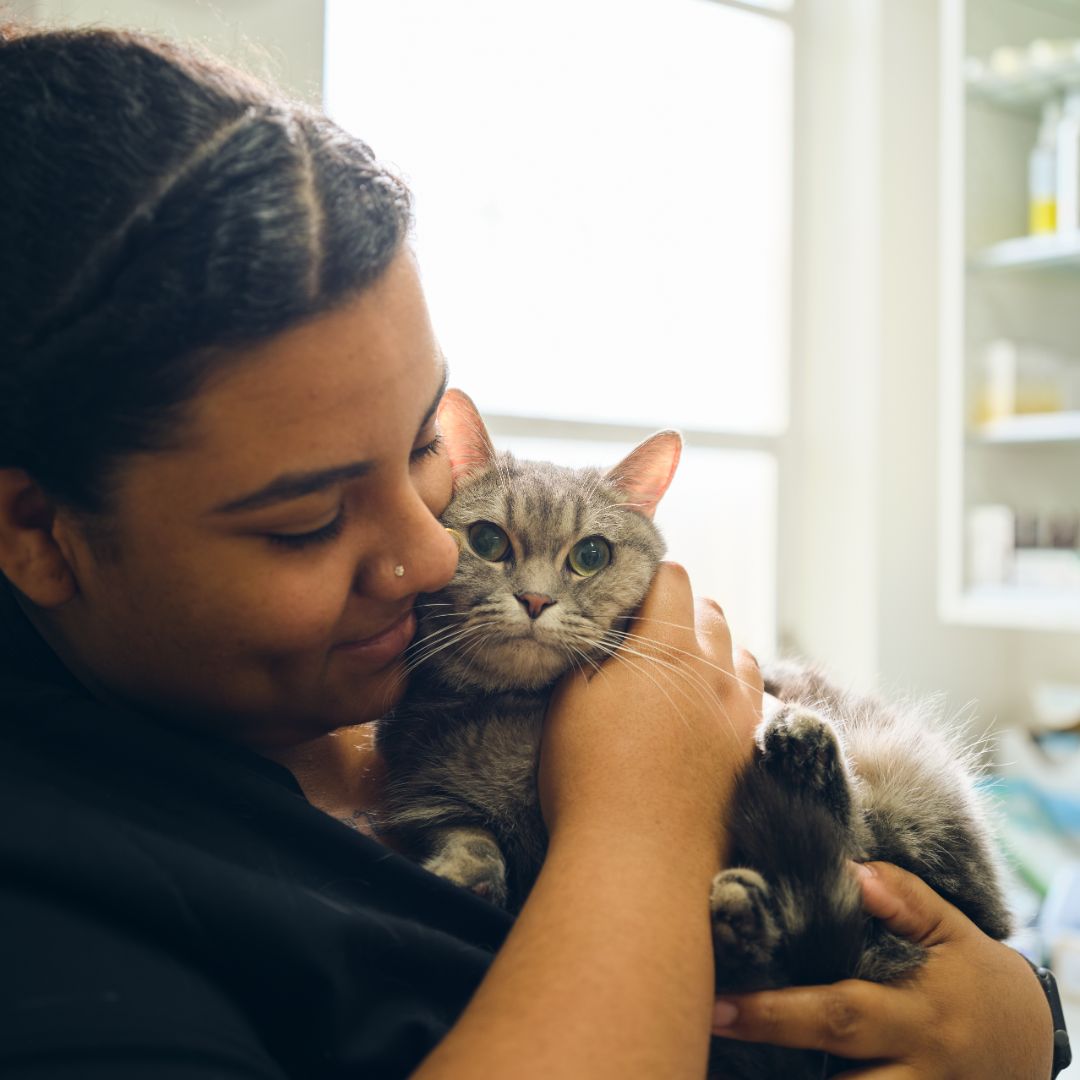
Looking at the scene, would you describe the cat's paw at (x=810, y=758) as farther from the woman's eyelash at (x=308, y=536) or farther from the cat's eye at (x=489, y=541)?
the woman's eyelash at (x=308, y=536)

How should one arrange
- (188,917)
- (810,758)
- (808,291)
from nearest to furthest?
(188,917), (810,758), (808,291)

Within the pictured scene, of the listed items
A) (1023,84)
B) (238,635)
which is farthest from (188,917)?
(1023,84)

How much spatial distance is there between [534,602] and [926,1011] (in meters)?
0.54

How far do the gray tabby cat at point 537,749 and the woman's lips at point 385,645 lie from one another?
5 centimetres

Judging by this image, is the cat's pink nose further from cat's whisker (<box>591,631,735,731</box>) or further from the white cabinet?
the white cabinet

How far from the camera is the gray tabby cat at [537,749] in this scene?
925 millimetres

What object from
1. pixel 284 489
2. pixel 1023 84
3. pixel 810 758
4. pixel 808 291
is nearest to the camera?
pixel 284 489

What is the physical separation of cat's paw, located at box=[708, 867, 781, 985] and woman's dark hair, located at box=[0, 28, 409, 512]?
0.59 meters

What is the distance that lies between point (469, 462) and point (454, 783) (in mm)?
401

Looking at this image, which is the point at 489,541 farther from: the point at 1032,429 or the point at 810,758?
the point at 1032,429

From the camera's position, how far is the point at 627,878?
813mm

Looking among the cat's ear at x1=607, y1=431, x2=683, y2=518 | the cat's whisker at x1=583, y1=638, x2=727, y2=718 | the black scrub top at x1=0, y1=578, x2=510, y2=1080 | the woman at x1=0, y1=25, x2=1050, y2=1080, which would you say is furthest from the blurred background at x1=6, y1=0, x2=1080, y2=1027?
the black scrub top at x1=0, y1=578, x2=510, y2=1080

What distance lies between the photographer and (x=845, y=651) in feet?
9.52

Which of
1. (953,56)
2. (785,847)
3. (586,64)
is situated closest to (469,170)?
(586,64)
